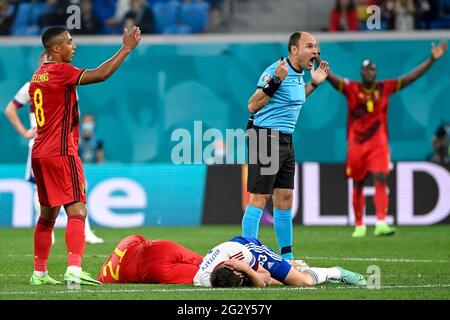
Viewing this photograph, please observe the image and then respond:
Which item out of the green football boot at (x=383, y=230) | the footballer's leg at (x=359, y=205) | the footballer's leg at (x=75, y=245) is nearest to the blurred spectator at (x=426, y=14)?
the footballer's leg at (x=359, y=205)

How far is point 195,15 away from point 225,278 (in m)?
13.6

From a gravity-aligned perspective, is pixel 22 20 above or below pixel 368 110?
above

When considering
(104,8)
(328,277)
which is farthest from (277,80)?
(104,8)

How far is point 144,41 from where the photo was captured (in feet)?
72.3

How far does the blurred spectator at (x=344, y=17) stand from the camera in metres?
22.0

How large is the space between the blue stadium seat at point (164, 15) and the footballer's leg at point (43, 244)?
1256 cm

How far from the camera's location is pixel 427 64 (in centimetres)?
1609

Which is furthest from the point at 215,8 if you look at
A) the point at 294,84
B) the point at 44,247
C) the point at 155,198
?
the point at 44,247

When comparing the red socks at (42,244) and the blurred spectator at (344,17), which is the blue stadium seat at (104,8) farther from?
the red socks at (42,244)

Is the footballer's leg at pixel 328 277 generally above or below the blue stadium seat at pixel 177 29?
below

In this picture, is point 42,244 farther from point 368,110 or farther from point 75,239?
point 368,110
